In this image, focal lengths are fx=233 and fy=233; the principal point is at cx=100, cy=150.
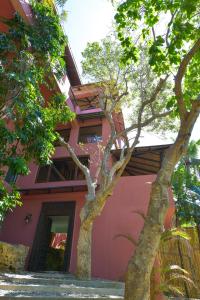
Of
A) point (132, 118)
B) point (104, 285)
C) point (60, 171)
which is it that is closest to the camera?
point (104, 285)

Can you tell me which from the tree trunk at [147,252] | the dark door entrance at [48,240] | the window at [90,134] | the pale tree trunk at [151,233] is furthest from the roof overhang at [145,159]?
the tree trunk at [147,252]

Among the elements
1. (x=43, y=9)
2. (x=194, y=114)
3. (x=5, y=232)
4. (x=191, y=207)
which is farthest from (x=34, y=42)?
(x=191, y=207)

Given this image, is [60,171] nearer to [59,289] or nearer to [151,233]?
[59,289]

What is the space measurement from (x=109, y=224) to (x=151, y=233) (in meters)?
7.11

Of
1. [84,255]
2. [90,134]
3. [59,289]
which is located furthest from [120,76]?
[59,289]

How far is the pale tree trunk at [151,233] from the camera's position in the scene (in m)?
2.13

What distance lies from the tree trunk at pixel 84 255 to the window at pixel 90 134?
627 centimetres

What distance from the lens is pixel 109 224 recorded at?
9.16 meters

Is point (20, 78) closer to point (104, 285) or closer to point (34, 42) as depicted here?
point (34, 42)

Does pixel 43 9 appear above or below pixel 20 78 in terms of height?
above

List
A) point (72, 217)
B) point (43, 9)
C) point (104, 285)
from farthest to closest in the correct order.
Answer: point (72, 217), point (43, 9), point (104, 285)

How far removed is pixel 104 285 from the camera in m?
5.88

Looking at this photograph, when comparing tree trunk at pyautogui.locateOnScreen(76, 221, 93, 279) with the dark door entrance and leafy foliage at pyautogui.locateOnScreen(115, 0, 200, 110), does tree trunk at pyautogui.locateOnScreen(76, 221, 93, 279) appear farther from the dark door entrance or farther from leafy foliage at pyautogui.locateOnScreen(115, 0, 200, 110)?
leafy foliage at pyautogui.locateOnScreen(115, 0, 200, 110)

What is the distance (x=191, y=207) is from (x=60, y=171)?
1029 centimetres
